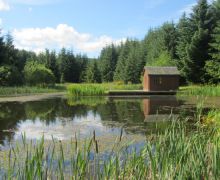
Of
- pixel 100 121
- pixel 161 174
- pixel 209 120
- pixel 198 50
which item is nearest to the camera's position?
pixel 161 174

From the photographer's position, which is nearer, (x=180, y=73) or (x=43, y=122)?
(x=43, y=122)

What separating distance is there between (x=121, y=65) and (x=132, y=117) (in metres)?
52.2

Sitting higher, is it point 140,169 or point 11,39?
point 11,39

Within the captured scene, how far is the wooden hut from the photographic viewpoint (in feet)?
128

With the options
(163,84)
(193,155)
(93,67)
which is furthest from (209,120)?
(93,67)

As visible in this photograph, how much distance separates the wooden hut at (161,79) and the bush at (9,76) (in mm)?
15764

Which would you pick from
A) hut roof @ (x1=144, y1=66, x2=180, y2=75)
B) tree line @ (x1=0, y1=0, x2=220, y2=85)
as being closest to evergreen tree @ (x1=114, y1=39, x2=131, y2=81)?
tree line @ (x1=0, y1=0, x2=220, y2=85)

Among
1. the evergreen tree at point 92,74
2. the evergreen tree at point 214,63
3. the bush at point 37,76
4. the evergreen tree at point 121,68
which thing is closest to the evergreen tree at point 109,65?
the evergreen tree at point 121,68

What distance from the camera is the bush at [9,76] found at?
137 feet

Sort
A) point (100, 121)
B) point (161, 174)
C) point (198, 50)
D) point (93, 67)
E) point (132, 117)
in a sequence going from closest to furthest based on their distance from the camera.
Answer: point (161, 174)
point (100, 121)
point (132, 117)
point (198, 50)
point (93, 67)

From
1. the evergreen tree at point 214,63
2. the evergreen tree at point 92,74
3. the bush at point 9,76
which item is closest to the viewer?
the evergreen tree at point 214,63

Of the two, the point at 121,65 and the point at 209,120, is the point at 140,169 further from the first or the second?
the point at 121,65

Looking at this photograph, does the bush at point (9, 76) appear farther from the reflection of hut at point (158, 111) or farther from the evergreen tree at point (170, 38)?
the reflection of hut at point (158, 111)

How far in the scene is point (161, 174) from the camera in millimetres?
4145
